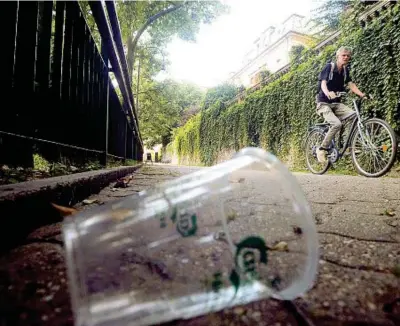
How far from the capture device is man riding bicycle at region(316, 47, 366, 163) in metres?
4.38

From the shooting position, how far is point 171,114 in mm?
20141

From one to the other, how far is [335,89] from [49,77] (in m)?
4.09

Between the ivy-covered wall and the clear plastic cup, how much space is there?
5565mm

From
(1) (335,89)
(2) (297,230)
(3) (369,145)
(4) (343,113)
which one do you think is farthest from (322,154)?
(2) (297,230)

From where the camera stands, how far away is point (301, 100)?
8.33m

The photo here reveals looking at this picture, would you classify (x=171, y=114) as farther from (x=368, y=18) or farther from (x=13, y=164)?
(x=13, y=164)

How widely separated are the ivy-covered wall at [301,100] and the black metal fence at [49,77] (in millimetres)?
4841

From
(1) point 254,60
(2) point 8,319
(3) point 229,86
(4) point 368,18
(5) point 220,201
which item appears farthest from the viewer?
(1) point 254,60

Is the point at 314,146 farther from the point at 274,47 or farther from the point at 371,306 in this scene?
the point at 274,47

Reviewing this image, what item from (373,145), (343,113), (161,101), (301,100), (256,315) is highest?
(161,101)

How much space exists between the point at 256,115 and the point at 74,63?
9446 mm

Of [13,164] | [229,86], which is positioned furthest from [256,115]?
[13,164]

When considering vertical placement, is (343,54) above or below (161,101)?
below

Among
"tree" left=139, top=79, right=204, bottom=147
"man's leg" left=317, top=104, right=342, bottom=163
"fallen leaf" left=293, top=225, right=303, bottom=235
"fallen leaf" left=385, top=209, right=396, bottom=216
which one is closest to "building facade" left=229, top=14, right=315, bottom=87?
"tree" left=139, top=79, right=204, bottom=147
